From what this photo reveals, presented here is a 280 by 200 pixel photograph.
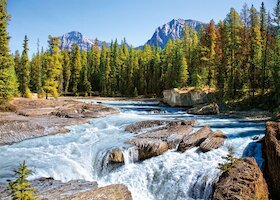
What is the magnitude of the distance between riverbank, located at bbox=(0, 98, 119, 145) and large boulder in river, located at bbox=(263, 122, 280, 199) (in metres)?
18.5

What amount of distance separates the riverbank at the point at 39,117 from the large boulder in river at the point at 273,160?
18.5 m

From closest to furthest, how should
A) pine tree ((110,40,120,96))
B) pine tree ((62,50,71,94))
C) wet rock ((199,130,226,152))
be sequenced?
wet rock ((199,130,226,152)) → pine tree ((110,40,120,96)) → pine tree ((62,50,71,94))

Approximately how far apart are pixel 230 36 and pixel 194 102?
14.6 m

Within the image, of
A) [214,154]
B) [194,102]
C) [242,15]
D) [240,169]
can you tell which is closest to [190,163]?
Result: [214,154]

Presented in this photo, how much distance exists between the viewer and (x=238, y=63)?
173 ft

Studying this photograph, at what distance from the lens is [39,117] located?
33312mm

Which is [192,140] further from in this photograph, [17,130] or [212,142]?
[17,130]

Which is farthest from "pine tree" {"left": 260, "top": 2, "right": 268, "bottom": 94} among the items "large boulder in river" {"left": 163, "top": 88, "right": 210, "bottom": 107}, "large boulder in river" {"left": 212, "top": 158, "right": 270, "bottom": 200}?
"large boulder in river" {"left": 212, "top": 158, "right": 270, "bottom": 200}

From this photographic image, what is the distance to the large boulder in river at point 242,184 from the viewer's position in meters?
10.6

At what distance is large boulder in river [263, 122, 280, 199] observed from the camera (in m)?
13.0

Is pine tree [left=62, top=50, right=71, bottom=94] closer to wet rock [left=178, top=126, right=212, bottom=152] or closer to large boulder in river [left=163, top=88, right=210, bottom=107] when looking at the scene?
large boulder in river [left=163, top=88, right=210, bottom=107]

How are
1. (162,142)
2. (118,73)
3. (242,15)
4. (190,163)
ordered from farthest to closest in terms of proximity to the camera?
1. (118,73)
2. (242,15)
3. (162,142)
4. (190,163)

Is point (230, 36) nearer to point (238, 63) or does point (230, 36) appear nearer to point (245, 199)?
point (238, 63)

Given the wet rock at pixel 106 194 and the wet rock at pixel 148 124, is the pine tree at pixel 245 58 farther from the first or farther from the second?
the wet rock at pixel 106 194
